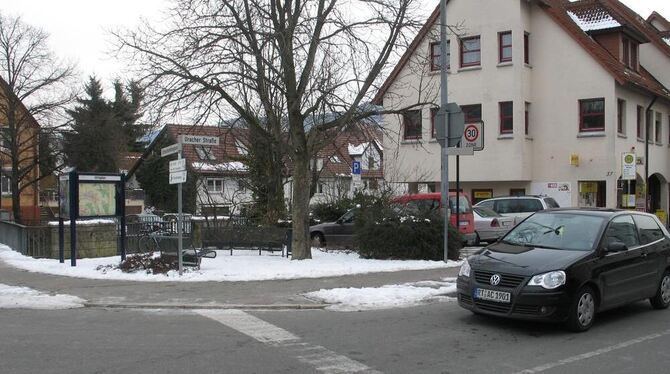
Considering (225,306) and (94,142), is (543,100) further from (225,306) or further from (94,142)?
(94,142)

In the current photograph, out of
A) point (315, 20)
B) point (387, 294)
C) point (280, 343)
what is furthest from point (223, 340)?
point (315, 20)

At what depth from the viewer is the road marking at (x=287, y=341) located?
6.27m

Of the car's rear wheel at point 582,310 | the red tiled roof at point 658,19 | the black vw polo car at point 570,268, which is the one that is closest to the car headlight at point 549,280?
the black vw polo car at point 570,268

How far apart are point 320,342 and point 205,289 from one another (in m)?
4.25

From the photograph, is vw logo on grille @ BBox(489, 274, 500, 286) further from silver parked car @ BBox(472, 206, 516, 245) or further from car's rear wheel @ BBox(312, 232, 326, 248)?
silver parked car @ BBox(472, 206, 516, 245)

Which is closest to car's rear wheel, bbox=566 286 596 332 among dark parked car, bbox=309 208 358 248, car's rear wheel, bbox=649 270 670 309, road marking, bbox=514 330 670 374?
road marking, bbox=514 330 670 374

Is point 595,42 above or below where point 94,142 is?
above

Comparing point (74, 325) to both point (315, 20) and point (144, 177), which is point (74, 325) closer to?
point (315, 20)

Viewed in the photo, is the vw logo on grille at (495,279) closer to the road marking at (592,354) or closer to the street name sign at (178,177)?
the road marking at (592,354)

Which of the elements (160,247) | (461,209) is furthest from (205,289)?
(461,209)

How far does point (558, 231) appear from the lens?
8.77 m

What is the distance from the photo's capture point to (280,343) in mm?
7254

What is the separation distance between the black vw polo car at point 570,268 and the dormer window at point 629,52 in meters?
24.0

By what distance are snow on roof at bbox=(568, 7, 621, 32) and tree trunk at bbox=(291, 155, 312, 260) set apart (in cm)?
2119
